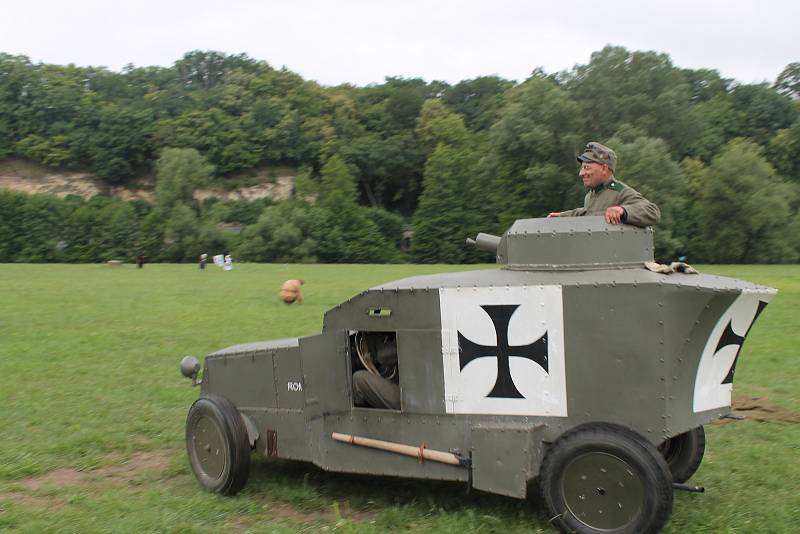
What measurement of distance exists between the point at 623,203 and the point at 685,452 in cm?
227

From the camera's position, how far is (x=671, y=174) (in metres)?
54.9

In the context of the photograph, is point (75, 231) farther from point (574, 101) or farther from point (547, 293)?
point (547, 293)

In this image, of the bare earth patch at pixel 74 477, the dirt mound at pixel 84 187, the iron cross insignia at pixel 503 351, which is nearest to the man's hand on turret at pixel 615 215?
the iron cross insignia at pixel 503 351

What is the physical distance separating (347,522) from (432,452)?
2.79 ft

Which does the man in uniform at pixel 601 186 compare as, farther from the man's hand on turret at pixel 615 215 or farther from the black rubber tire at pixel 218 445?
the black rubber tire at pixel 218 445

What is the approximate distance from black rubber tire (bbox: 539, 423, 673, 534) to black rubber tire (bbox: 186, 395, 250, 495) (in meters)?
2.65

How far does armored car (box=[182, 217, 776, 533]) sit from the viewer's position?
552 cm

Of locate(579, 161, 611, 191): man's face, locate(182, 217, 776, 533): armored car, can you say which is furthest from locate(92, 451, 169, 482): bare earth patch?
locate(579, 161, 611, 191): man's face

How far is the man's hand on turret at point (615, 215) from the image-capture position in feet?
19.7

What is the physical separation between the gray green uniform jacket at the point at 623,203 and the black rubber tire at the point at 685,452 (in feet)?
6.53

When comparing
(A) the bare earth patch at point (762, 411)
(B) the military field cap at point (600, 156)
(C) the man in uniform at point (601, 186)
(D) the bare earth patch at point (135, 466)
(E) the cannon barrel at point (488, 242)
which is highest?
(B) the military field cap at point (600, 156)

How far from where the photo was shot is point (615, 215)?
19.6ft

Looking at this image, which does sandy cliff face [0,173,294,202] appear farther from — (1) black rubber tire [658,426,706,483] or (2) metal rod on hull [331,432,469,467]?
(1) black rubber tire [658,426,706,483]

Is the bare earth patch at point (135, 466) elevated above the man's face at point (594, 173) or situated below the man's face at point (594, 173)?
below
